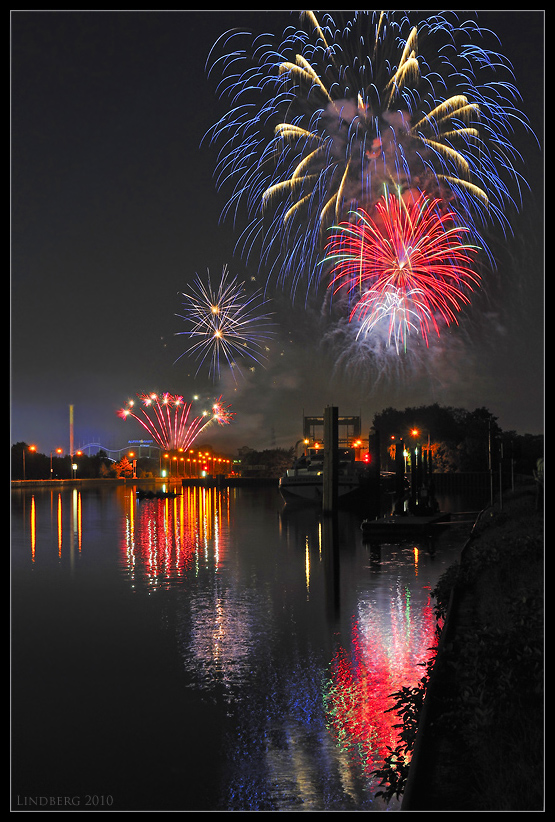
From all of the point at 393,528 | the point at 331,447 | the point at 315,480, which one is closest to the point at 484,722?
the point at 393,528

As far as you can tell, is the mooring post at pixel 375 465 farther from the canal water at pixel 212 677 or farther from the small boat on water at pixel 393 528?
the canal water at pixel 212 677

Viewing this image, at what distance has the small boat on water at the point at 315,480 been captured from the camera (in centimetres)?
6625

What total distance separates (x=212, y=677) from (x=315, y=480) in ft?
184

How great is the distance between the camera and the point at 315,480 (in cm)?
6888

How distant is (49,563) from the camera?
29766 millimetres

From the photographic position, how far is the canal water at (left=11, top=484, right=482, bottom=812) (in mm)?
9039

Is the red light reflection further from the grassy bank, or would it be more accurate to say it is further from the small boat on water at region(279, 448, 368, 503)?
the small boat on water at region(279, 448, 368, 503)

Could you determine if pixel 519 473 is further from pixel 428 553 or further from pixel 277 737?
pixel 277 737

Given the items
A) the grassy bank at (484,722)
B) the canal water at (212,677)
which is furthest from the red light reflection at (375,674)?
the grassy bank at (484,722)

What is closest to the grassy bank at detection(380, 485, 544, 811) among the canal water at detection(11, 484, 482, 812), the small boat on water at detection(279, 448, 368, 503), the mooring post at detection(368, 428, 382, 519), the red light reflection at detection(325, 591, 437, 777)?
the red light reflection at detection(325, 591, 437, 777)

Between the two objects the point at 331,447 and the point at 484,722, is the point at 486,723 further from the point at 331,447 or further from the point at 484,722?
the point at 331,447

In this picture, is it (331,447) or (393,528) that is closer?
(393,528)

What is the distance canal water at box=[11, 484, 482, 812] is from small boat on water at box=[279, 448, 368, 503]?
120 ft
